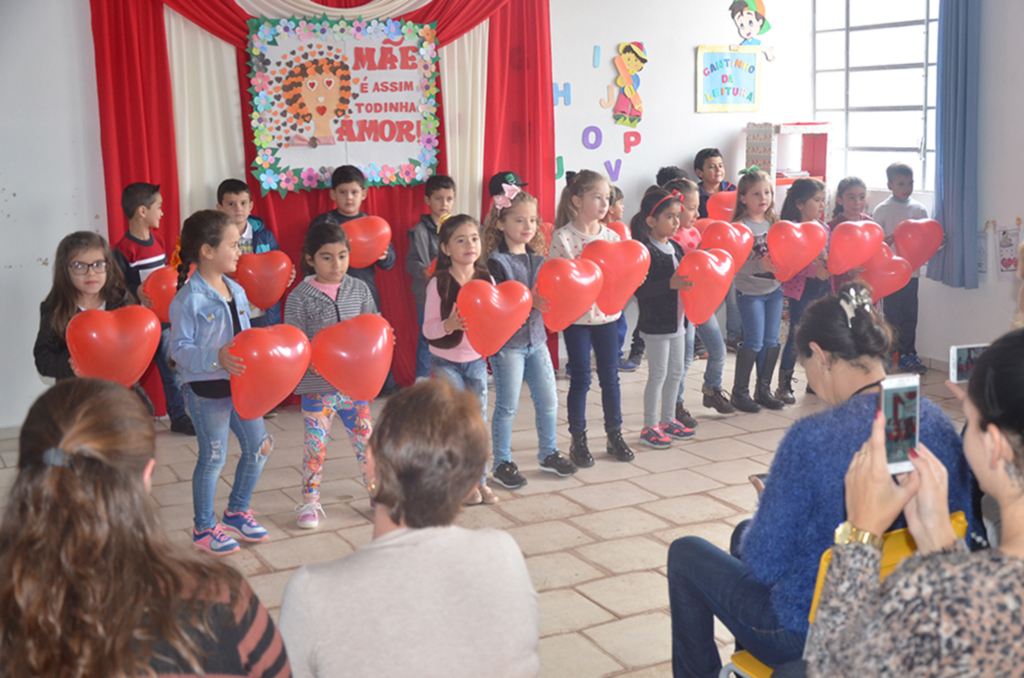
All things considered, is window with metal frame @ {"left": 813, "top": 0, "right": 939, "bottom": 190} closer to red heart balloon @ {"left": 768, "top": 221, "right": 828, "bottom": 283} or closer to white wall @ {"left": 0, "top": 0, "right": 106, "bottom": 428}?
red heart balloon @ {"left": 768, "top": 221, "right": 828, "bottom": 283}

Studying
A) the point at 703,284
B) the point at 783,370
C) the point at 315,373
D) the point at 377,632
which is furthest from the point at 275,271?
the point at 377,632

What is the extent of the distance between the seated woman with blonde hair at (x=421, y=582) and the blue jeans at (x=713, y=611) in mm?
630

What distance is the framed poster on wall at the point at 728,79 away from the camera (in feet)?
21.4

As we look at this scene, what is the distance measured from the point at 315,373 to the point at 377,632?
7.09 feet

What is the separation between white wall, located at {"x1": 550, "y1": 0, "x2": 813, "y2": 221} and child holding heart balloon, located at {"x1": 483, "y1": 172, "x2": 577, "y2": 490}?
2.27 metres

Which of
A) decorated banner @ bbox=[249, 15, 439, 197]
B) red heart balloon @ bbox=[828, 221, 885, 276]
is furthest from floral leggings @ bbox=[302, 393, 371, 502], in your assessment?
red heart balloon @ bbox=[828, 221, 885, 276]

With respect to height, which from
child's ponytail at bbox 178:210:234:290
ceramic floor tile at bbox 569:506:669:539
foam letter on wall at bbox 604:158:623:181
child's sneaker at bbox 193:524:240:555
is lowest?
ceramic floor tile at bbox 569:506:669:539

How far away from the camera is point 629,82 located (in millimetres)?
6234

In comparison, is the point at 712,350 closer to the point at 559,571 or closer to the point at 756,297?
the point at 756,297

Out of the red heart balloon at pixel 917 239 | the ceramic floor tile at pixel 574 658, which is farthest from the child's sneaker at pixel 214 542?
the red heart balloon at pixel 917 239

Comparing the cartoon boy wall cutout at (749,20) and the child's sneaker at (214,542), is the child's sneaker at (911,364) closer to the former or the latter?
the cartoon boy wall cutout at (749,20)

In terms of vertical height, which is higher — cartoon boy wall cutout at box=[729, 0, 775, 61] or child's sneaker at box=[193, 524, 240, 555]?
cartoon boy wall cutout at box=[729, 0, 775, 61]

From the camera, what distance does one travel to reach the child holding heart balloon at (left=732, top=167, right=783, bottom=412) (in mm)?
4785

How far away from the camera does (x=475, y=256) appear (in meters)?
3.60
